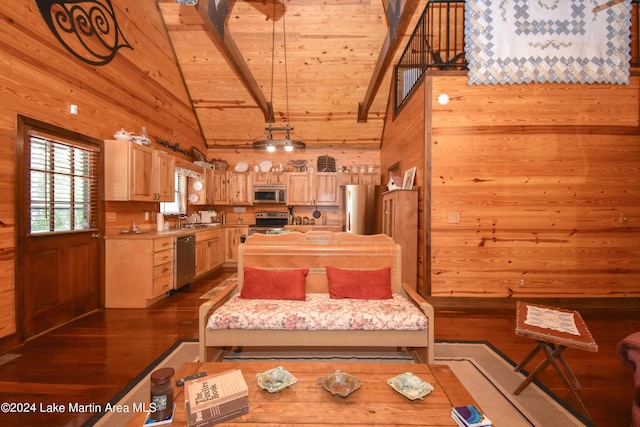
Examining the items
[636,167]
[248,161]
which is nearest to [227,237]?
[248,161]

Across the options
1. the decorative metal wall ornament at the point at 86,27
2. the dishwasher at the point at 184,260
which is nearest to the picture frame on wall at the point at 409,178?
the dishwasher at the point at 184,260

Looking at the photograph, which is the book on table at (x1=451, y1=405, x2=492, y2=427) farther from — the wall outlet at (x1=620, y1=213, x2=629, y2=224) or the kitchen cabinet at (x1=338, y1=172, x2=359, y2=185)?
the kitchen cabinet at (x1=338, y1=172, x2=359, y2=185)

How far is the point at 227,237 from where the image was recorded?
6.28m

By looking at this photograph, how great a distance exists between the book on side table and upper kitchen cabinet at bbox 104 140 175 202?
3159 mm

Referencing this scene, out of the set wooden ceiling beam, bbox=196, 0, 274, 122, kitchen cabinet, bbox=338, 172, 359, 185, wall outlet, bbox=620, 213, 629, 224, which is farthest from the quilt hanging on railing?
kitchen cabinet, bbox=338, 172, 359, 185

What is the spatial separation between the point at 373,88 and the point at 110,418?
4.89m

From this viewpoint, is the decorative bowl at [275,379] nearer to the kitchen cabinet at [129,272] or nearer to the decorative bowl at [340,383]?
the decorative bowl at [340,383]

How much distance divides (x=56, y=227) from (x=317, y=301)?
2.91 metres

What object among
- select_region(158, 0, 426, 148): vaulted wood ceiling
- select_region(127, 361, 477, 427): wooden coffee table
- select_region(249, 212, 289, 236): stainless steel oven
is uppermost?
select_region(158, 0, 426, 148): vaulted wood ceiling

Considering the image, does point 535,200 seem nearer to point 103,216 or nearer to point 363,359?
point 363,359

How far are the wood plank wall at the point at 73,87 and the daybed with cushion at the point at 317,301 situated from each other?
2.06 m

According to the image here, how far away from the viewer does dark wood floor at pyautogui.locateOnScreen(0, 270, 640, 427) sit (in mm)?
1884

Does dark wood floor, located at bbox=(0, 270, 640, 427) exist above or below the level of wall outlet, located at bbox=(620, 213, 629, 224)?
below

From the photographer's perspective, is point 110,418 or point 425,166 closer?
point 110,418
